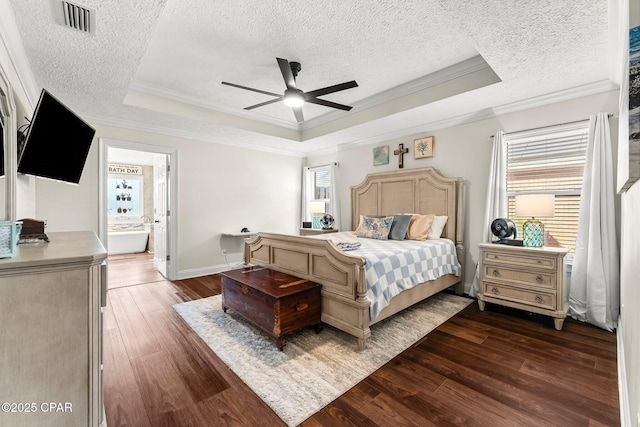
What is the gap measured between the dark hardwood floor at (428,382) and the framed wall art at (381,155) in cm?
272

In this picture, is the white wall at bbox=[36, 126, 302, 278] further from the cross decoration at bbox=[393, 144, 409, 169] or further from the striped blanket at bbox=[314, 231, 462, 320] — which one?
the striped blanket at bbox=[314, 231, 462, 320]

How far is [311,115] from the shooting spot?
463 centimetres

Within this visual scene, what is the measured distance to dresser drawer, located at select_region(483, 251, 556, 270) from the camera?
2.70m

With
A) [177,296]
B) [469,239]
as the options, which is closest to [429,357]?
[469,239]

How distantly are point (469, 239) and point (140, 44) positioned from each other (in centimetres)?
415

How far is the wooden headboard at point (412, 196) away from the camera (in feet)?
12.4

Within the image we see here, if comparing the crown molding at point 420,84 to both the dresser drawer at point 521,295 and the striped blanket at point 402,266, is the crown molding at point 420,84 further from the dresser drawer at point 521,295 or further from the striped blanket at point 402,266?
the dresser drawer at point 521,295

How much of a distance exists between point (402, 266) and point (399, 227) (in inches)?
43.6

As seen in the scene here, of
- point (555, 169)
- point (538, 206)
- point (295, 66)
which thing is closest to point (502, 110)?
point (555, 169)

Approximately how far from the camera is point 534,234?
9.71 feet

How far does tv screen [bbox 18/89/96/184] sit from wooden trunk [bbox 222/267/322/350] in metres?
1.65

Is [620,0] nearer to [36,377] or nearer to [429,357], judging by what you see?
[429,357]

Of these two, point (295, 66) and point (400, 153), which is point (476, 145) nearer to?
point (400, 153)

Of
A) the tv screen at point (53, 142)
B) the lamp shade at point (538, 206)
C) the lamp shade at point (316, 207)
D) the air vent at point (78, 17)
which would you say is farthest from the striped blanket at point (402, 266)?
the air vent at point (78, 17)
